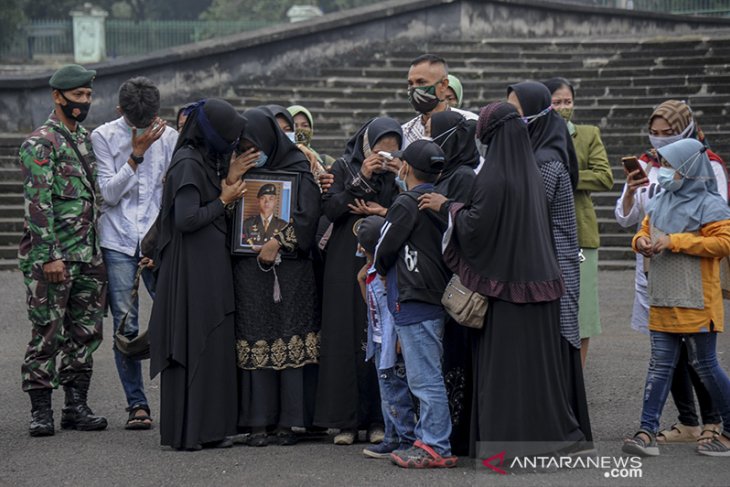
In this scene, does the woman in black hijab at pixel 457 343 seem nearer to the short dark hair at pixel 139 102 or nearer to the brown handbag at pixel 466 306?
the brown handbag at pixel 466 306

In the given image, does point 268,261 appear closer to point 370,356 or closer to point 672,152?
point 370,356

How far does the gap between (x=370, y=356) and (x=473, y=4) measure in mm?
15471

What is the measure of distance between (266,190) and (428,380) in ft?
5.51

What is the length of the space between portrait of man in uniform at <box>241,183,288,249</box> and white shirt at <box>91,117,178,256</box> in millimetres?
876

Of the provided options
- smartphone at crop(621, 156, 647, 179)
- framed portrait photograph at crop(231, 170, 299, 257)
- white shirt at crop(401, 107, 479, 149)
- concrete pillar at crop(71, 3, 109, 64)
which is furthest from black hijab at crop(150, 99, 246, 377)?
concrete pillar at crop(71, 3, 109, 64)

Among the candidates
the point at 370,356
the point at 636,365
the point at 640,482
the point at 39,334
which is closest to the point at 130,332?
the point at 39,334

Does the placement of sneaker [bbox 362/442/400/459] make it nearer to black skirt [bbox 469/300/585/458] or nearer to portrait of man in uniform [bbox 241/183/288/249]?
black skirt [bbox 469/300/585/458]

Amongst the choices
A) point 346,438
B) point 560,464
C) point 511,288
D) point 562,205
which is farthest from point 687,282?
point 346,438

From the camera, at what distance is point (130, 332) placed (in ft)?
25.7

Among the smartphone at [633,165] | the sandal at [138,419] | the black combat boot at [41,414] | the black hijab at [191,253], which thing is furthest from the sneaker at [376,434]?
the smartphone at [633,165]

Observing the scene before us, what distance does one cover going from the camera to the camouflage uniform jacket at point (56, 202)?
25.1 ft

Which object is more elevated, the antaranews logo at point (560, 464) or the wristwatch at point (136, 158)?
the wristwatch at point (136, 158)

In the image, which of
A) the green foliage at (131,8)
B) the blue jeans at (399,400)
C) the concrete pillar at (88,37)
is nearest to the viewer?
the blue jeans at (399,400)

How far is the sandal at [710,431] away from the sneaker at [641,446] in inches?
12.0
